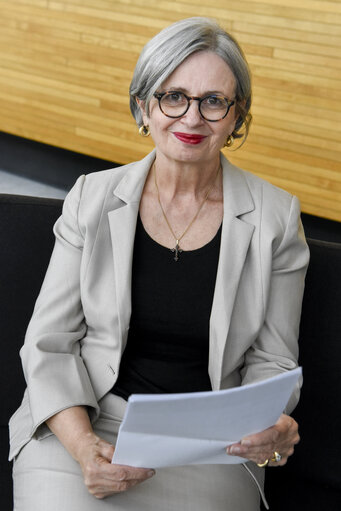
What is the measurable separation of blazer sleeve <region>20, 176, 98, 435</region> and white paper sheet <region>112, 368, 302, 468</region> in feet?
1.09

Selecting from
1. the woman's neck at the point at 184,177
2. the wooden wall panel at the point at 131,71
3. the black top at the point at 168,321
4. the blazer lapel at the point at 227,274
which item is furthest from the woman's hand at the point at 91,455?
the wooden wall panel at the point at 131,71

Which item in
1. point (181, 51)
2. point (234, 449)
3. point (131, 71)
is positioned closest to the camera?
point (234, 449)

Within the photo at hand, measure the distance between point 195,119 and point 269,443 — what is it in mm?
716

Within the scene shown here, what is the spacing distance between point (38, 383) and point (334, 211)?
A: 8.16 feet

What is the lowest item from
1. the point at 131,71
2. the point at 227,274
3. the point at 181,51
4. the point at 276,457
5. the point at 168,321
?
the point at 276,457

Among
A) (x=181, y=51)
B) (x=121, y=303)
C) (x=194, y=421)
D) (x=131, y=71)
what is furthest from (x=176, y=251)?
(x=131, y=71)

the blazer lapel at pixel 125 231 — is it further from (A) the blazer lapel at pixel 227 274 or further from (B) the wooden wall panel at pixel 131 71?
(B) the wooden wall panel at pixel 131 71

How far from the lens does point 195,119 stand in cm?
173

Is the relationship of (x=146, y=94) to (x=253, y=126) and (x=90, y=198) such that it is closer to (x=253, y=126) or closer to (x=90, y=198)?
(x=90, y=198)

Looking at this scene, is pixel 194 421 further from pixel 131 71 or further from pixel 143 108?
pixel 131 71

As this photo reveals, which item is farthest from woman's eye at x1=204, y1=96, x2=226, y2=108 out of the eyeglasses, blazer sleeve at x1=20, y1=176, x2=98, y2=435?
blazer sleeve at x1=20, y1=176, x2=98, y2=435

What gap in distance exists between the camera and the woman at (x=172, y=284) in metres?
1.72

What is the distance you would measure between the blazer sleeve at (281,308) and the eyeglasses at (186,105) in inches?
12.1

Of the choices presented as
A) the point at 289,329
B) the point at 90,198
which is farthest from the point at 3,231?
the point at 289,329
